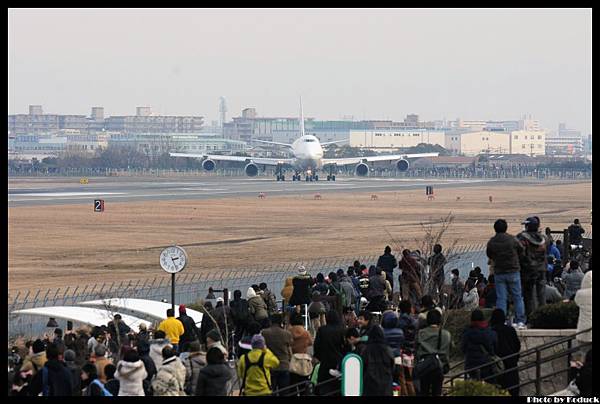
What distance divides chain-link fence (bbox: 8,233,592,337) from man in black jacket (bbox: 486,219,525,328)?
34.5 feet

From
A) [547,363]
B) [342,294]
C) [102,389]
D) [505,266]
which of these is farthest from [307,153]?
[102,389]

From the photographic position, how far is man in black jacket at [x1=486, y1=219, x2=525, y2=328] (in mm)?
19750

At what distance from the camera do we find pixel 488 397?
14422 mm

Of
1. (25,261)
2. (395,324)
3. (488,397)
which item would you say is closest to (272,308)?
(395,324)

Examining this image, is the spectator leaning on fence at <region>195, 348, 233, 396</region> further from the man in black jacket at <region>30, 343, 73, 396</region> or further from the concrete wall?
the concrete wall

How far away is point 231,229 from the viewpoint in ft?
207

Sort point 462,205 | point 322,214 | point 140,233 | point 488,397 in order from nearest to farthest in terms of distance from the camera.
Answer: point 488,397 < point 140,233 < point 322,214 < point 462,205

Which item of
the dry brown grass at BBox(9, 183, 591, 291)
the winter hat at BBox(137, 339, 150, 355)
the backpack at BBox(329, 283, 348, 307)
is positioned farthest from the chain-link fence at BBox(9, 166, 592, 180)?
the winter hat at BBox(137, 339, 150, 355)

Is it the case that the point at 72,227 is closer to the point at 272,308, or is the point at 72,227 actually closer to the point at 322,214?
the point at 322,214

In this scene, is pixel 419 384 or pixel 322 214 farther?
pixel 322 214

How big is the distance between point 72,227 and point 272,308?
4038 centimetres

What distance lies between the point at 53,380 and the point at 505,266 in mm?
7506

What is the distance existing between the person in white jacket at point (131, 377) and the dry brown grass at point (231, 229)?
23049 mm

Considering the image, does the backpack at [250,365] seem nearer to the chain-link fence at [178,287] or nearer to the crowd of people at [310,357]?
the crowd of people at [310,357]
